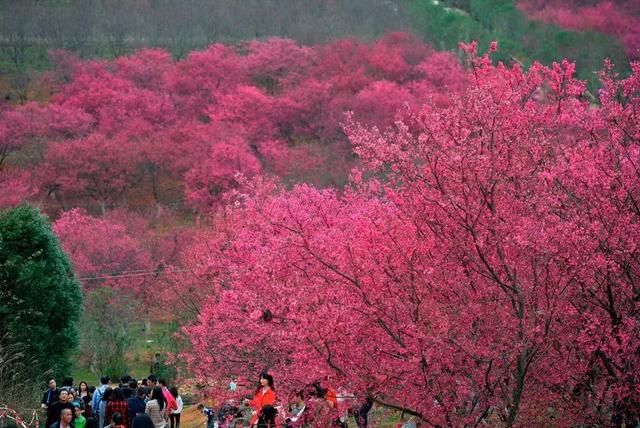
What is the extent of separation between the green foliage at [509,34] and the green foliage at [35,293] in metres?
41.2

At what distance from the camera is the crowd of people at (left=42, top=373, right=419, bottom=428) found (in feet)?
38.4

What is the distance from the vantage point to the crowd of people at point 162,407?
11.7 metres

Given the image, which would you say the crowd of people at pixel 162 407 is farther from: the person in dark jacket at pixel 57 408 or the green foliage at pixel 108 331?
the green foliage at pixel 108 331

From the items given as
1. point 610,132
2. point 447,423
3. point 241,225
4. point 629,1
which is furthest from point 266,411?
point 629,1

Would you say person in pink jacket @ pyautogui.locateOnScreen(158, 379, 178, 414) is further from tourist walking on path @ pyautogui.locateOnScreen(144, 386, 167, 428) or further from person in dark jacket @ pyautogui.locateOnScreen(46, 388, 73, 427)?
→ person in dark jacket @ pyautogui.locateOnScreen(46, 388, 73, 427)

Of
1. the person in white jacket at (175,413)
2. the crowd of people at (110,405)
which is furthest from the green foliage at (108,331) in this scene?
the crowd of people at (110,405)

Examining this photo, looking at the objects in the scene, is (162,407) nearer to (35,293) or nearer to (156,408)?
(156,408)

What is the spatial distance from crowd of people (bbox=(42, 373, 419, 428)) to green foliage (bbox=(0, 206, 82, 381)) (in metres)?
7.27

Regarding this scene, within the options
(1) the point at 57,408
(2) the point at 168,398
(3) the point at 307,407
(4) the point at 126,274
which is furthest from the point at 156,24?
(3) the point at 307,407

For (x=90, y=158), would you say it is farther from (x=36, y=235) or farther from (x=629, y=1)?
(x=629, y=1)

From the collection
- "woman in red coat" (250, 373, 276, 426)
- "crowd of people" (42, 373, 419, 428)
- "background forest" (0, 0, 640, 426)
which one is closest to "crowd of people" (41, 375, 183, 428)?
"crowd of people" (42, 373, 419, 428)

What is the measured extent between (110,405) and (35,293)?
11001 mm

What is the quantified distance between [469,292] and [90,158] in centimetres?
4038

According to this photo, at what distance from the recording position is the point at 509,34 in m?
77.1
